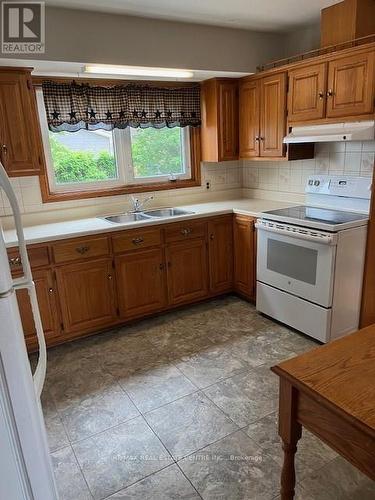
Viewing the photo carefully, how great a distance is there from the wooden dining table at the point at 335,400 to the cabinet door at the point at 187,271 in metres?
2.09

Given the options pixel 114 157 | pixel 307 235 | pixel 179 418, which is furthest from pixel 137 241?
→ pixel 179 418

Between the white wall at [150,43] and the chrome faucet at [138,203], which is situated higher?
the white wall at [150,43]

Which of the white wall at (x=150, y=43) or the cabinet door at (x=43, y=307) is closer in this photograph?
the white wall at (x=150, y=43)

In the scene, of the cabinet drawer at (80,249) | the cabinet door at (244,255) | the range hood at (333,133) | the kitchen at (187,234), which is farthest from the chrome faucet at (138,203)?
the range hood at (333,133)

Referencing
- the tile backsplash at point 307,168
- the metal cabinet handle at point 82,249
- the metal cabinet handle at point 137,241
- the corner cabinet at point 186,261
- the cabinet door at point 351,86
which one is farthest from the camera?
the corner cabinet at point 186,261

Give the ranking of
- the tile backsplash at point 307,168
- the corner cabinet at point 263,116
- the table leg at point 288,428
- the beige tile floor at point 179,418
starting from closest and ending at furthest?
the table leg at point 288,428 → the beige tile floor at point 179,418 → the tile backsplash at point 307,168 → the corner cabinet at point 263,116

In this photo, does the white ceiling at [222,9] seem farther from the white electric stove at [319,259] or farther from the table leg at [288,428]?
the table leg at [288,428]

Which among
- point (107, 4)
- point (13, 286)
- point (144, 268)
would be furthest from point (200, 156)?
point (13, 286)

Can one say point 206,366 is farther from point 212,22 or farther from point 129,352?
point 212,22

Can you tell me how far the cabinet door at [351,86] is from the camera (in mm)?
2439

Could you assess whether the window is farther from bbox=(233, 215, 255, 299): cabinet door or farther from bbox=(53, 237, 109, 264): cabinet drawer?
bbox=(233, 215, 255, 299): cabinet door

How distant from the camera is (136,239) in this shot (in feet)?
9.92

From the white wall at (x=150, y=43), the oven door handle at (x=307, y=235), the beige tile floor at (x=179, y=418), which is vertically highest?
the white wall at (x=150, y=43)

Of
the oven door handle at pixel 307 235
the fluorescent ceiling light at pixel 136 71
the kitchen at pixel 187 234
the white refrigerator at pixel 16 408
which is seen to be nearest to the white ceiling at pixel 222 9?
the kitchen at pixel 187 234
